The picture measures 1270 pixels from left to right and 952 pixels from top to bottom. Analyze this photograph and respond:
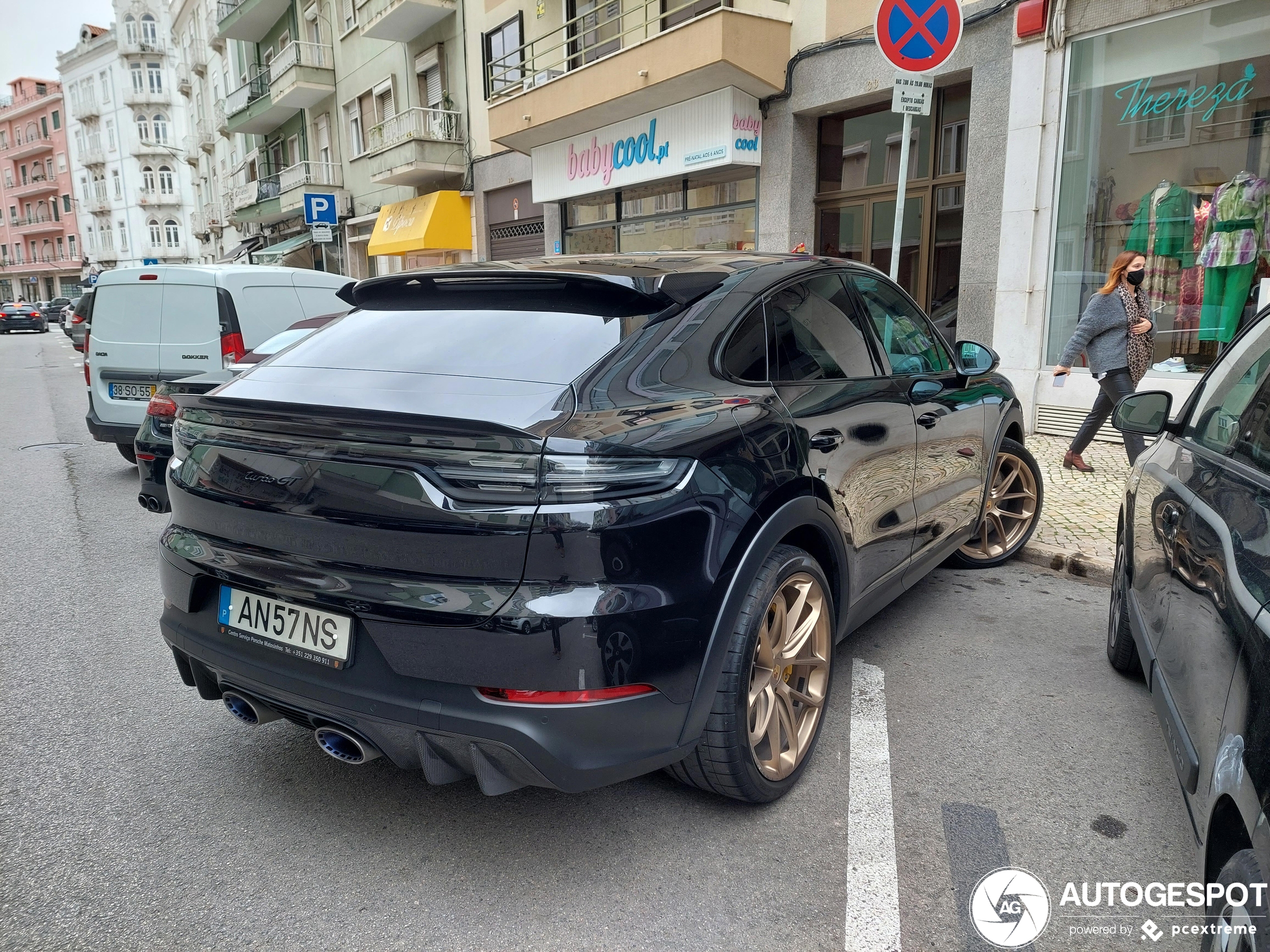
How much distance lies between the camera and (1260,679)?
1.53 m

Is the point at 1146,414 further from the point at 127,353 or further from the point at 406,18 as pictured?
the point at 406,18

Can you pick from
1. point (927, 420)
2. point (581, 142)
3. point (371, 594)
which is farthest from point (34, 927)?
point (581, 142)

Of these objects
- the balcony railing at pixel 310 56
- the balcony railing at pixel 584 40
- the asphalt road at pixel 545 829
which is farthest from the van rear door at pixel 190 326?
the balcony railing at pixel 310 56

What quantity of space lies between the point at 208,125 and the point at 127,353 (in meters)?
42.3

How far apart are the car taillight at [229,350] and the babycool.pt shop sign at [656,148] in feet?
21.6

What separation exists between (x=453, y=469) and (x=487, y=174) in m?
18.1

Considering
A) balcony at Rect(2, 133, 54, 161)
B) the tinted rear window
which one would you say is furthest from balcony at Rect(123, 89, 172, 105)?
the tinted rear window

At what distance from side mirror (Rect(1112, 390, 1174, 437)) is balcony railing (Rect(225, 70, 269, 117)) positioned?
3081 centimetres

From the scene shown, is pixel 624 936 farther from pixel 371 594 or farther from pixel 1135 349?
pixel 1135 349

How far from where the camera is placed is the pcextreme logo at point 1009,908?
84.4 inches

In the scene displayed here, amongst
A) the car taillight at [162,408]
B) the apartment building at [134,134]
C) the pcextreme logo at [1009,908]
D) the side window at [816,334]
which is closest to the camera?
the pcextreme logo at [1009,908]

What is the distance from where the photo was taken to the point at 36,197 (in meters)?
76.4

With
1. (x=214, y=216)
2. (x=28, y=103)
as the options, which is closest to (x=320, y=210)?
(x=214, y=216)

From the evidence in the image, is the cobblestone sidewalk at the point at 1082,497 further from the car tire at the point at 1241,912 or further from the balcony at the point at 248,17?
the balcony at the point at 248,17
